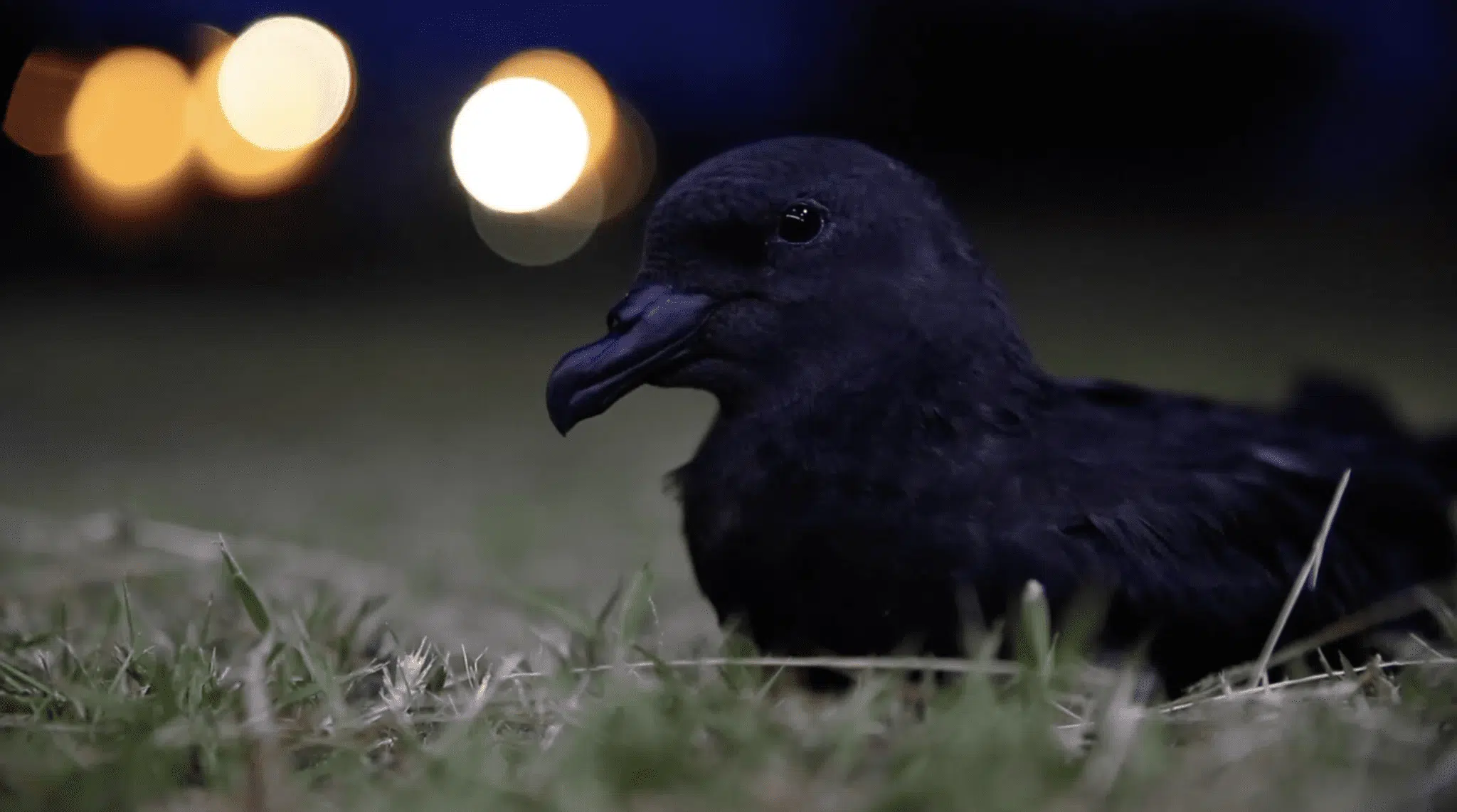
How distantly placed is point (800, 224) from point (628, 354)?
11.0 inches

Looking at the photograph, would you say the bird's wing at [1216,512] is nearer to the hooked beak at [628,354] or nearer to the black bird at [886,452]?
the black bird at [886,452]

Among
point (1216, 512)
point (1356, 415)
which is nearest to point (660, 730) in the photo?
point (1216, 512)

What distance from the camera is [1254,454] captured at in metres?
2.11

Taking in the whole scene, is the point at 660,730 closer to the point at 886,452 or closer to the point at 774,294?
the point at 886,452

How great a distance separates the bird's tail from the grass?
63 centimetres

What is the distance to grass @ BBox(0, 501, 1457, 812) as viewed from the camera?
1.30 metres

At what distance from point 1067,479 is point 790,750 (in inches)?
26.4

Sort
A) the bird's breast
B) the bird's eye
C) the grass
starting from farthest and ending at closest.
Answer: the bird's eye, the bird's breast, the grass

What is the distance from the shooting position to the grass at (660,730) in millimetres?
1301

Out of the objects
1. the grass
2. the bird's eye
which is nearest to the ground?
the grass

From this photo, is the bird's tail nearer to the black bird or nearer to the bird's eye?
the black bird

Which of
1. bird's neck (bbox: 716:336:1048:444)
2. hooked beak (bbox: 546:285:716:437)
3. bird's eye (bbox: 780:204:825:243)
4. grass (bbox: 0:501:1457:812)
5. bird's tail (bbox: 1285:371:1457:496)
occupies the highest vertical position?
bird's eye (bbox: 780:204:825:243)

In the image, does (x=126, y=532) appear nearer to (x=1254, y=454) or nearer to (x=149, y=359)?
(x=1254, y=454)

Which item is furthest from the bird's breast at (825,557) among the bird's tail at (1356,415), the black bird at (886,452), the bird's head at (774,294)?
the bird's tail at (1356,415)
